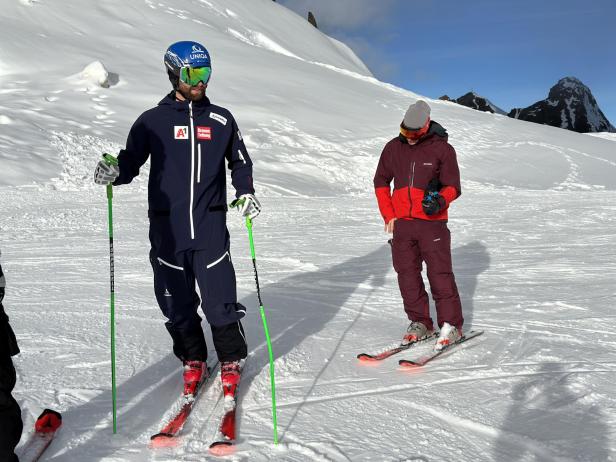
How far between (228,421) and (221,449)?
283 mm

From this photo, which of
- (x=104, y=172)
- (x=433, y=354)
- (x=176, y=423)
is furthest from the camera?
(x=433, y=354)

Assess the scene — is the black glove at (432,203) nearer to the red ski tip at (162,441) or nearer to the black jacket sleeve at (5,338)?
the red ski tip at (162,441)

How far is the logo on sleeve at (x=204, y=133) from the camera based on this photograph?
330cm

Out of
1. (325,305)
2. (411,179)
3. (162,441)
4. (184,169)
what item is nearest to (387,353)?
(411,179)

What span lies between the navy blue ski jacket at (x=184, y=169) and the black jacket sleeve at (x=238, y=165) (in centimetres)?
9

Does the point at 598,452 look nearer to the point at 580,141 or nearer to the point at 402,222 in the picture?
the point at 402,222

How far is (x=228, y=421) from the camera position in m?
3.04

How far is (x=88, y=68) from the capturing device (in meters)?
22.2

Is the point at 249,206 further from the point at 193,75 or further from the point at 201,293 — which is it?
the point at 193,75

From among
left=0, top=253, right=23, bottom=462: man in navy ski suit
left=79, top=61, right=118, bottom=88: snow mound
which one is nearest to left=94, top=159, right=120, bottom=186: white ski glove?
left=0, top=253, right=23, bottom=462: man in navy ski suit

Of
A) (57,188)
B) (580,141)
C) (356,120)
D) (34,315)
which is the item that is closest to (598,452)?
(34,315)

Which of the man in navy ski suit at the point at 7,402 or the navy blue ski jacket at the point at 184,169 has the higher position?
the navy blue ski jacket at the point at 184,169

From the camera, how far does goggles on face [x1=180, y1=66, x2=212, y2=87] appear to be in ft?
10.6

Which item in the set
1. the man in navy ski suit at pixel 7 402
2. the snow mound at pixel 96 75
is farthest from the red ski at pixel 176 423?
the snow mound at pixel 96 75
